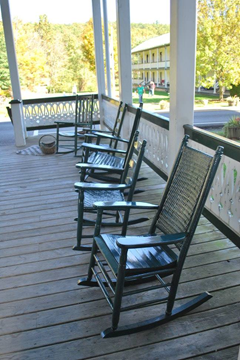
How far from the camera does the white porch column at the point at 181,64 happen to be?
2633mm

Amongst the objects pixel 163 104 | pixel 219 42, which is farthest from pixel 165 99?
pixel 219 42

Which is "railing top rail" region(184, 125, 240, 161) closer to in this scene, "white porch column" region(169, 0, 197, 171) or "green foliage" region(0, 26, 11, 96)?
"white porch column" region(169, 0, 197, 171)

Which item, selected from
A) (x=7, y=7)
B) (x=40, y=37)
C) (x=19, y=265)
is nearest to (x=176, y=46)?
(x=19, y=265)

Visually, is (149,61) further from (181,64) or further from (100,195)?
(100,195)

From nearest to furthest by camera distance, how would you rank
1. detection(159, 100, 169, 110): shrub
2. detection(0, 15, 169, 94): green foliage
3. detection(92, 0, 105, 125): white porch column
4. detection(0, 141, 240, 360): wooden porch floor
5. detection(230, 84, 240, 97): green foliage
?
detection(0, 141, 240, 360): wooden porch floor
detection(92, 0, 105, 125): white porch column
detection(230, 84, 240, 97): green foliage
detection(159, 100, 169, 110): shrub
detection(0, 15, 169, 94): green foliage

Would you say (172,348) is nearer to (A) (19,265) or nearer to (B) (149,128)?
(A) (19,265)

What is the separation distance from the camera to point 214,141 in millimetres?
2387

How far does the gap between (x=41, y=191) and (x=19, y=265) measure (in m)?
1.60

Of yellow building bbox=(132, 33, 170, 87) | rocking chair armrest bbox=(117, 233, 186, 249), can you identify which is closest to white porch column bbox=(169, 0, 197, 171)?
rocking chair armrest bbox=(117, 233, 186, 249)

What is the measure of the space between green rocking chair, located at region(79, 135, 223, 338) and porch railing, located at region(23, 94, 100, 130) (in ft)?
17.9

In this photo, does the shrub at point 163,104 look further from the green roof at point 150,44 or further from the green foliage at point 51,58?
the green foliage at point 51,58

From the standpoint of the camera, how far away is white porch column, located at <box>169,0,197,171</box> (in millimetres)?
2633

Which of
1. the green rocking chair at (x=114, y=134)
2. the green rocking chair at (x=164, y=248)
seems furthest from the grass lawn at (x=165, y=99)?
the green rocking chair at (x=164, y=248)

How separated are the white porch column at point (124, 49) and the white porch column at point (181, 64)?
1.97 m
